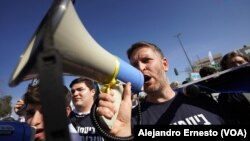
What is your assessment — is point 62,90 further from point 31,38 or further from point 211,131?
point 211,131

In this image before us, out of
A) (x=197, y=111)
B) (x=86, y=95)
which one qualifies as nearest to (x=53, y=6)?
(x=197, y=111)

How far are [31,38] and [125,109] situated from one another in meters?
1.11

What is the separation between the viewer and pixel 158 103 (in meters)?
2.35

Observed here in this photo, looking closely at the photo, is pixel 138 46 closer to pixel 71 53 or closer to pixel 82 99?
pixel 71 53

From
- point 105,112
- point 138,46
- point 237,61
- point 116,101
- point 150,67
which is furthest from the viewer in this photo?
point 237,61

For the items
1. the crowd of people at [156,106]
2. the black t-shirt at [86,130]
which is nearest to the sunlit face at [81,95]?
the black t-shirt at [86,130]

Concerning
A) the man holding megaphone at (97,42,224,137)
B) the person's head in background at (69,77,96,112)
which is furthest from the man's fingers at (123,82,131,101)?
the person's head in background at (69,77,96,112)

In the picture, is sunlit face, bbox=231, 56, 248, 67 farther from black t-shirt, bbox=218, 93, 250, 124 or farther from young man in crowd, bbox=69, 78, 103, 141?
young man in crowd, bbox=69, 78, 103, 141

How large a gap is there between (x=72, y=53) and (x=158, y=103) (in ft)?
4.69

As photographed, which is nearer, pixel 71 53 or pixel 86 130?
pixel 71 53

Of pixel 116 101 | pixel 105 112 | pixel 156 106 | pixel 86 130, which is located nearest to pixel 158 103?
pixel 156 106

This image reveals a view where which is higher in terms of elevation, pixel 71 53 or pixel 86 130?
pixel 71 53

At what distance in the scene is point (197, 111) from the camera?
2.15 meters

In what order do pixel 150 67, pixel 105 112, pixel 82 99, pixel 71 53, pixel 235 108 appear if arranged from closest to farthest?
1. pixel 71 53
2. pixel 105 112
3. pixel 235 108
4. pixel 150 67
5. pixel 82 99
